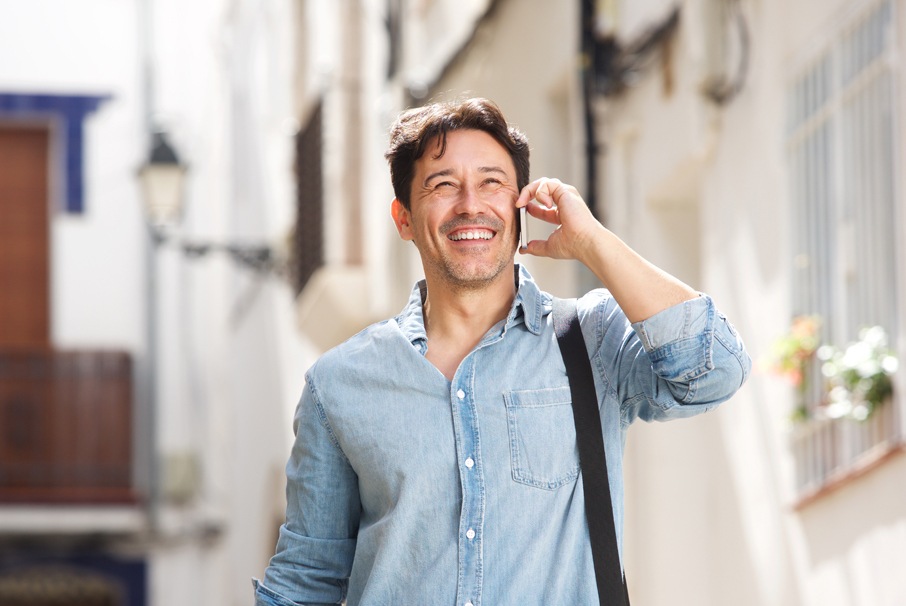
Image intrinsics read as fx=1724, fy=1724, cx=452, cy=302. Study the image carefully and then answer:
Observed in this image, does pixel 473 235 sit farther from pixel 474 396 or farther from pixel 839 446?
pixel 839 446

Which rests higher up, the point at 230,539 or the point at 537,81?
the point at 537,81

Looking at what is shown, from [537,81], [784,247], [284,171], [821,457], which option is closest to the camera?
[821,457]

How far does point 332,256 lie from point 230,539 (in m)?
7.24

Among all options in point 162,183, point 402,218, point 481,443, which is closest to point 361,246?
point 162,183

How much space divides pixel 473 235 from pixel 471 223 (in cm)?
2

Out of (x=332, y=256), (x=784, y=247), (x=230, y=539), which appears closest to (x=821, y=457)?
(x=784, y=247)

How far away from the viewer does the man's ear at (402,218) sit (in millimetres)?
3312

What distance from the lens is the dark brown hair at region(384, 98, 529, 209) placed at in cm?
319

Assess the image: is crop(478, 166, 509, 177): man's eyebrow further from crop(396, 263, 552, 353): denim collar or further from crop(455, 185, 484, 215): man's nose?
crop(396, 263, 552, 353): denim collar

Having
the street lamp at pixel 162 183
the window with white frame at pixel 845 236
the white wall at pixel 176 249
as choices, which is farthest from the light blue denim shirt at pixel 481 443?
the white wall at pixel 176 249

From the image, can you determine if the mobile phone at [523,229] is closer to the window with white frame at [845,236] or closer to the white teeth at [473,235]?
the white teeth at [473,235]

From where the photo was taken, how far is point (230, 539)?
1898 centimetres

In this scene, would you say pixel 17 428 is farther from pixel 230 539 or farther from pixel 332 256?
pixel 332 256

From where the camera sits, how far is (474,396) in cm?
305
